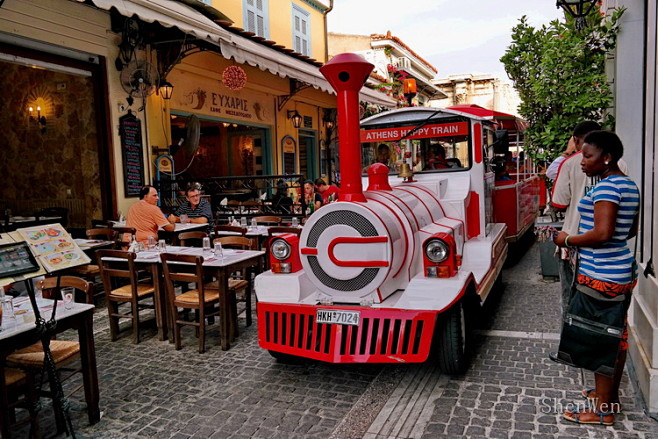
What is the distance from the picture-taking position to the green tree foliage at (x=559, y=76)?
20.7ft

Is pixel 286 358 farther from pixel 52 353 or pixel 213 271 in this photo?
pixel 52 353

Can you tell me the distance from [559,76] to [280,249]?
470cm

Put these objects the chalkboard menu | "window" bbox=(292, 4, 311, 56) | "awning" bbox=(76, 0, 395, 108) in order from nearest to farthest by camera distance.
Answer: "awning" bbox=(76, 0, 395, 108), the chalkboard menu, "window" bbox=(292, 4, 311, 56)

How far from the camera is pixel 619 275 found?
10.2 ft

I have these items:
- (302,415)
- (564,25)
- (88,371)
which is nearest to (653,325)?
(302,415)

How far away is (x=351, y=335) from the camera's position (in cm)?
404

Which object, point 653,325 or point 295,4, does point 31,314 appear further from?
point 295,4

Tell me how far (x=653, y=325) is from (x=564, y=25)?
4.92 m

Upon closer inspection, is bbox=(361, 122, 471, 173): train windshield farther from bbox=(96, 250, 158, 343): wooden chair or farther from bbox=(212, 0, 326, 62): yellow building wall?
bbox=(212, 0, 326, 62): yellow building wall

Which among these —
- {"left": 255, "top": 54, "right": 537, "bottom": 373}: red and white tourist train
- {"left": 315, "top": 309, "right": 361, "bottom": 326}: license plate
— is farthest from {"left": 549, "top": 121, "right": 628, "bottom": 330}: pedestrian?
{"left": 315, "top": 309, "right": 361, "bottom": 326}: license plate

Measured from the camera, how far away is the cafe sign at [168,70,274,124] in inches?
427

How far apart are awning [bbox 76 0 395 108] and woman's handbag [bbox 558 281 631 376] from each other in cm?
620

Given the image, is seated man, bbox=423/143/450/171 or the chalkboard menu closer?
seated man, bbox=423/143/450/171

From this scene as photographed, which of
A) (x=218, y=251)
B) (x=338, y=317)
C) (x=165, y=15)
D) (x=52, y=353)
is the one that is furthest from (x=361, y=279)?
(x=165, y=15)
